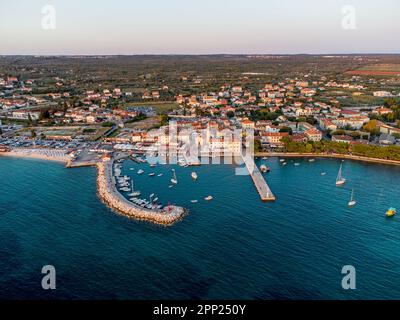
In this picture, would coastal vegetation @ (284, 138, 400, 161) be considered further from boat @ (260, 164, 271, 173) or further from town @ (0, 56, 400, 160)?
boat @ (260, 164, 271, 173)

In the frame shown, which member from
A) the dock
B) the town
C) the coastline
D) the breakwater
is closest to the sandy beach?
the coastline

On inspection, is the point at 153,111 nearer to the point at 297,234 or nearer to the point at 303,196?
the point at 303,196

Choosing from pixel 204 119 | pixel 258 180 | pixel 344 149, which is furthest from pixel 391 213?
pixel 204 119

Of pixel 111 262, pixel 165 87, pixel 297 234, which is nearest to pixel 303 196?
pixel 297 234

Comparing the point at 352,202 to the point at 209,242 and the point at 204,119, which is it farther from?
the point at 204,119

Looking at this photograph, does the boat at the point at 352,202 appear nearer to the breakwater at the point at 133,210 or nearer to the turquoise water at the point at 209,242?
the turquoise water at the point at 209,242

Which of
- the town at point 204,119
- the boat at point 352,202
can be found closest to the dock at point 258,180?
the town at point 204,119
